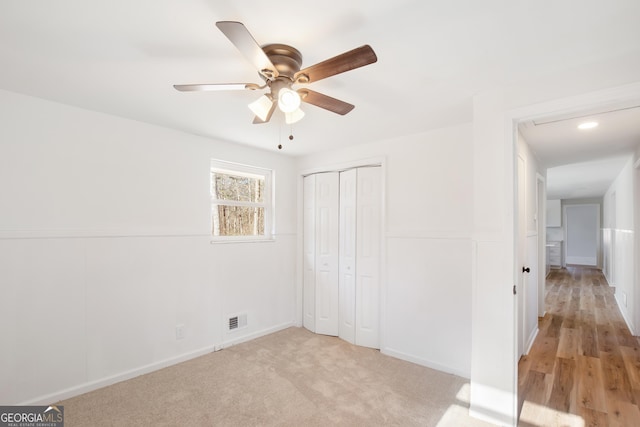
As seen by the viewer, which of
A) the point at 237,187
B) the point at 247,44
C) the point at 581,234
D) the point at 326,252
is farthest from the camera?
the point at 581,234

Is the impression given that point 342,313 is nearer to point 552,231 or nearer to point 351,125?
point 351,125

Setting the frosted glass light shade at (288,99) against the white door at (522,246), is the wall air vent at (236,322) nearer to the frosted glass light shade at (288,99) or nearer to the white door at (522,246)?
the frosted glass light shade at (288,99)

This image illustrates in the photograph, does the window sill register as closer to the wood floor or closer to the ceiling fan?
the ceiling fan

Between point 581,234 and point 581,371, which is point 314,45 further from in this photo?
point 581,234

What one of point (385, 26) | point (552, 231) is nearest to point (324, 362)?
point (385, 26)

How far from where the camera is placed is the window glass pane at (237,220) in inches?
140

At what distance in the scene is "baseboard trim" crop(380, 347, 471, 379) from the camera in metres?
2.83

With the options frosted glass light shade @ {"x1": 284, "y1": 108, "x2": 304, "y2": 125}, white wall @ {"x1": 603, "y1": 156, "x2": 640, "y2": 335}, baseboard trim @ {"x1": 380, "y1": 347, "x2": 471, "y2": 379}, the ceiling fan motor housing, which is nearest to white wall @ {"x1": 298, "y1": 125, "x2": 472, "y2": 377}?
baseboard trim @ {"x1": 380, "y1": 347, "x2": 471, "y2": 379}

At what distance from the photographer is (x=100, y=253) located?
262 cm

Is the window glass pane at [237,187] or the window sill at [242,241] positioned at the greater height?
the window glass pane at [237,187]

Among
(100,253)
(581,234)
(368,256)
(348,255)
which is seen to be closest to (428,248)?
(368,256)

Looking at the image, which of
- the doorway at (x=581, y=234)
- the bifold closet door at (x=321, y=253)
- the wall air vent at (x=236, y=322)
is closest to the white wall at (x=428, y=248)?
the bifold closet door at (x=321, y=253)

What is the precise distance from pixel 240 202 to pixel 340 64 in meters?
2.61

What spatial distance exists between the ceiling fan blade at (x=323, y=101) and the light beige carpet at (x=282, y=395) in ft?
6.86
